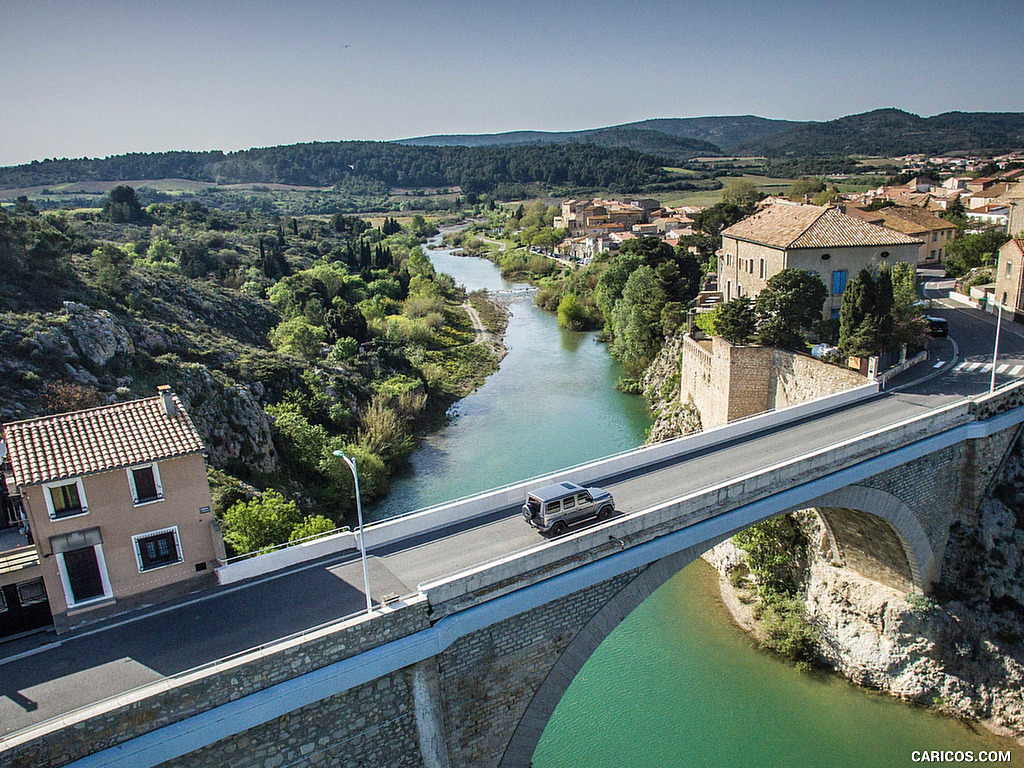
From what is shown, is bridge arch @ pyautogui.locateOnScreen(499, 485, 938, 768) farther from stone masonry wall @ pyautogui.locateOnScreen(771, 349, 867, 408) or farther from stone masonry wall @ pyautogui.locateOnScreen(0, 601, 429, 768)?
stone masonry wall @ pyautogui.locateOnScreen(771, 349, 867, 408)

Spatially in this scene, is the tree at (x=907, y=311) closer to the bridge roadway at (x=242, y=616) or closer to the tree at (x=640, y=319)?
the bridge roadway at (x=242, y=616)

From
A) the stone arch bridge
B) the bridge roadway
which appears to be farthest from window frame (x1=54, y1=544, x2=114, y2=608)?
the stone arch bridge

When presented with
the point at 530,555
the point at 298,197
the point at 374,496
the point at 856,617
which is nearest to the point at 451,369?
the point at 374,496

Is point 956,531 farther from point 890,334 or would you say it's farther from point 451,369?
point 451,369

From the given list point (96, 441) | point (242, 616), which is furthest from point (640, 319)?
point (96, 441)

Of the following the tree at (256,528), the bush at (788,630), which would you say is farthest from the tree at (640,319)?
the tree at (256,528)
